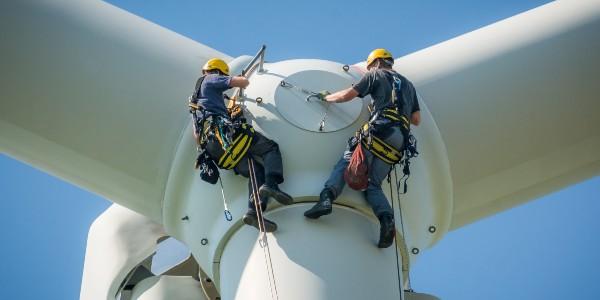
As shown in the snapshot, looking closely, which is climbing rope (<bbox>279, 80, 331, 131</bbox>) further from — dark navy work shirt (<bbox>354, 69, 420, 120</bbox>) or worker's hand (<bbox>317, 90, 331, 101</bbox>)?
dark navy work shirt (<bbox>354, 69, 420, 120</bbox>)

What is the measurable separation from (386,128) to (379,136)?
4.5 inches

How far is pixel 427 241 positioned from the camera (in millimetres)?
10867

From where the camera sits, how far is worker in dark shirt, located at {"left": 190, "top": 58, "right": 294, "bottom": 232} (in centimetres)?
974

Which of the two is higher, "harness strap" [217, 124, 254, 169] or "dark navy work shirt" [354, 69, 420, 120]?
"dark navy work shirt" [354, 69, 420, 120]

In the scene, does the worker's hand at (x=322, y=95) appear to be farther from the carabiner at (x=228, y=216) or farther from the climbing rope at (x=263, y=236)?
the carabiner at (x=228, y=216)

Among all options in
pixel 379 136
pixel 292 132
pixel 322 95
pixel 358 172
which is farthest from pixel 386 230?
pixel 322 95

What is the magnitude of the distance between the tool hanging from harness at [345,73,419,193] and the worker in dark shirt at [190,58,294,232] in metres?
0.78

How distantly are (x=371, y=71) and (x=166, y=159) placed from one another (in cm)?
255

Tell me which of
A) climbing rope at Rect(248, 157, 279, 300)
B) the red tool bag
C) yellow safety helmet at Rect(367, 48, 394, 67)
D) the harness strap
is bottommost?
climbing rope at Rect(248, 157, 279, 300)

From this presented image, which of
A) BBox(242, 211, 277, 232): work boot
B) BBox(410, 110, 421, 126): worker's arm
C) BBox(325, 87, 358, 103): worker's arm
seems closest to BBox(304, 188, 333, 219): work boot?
BBox(242, 211, 277, 232): work boot

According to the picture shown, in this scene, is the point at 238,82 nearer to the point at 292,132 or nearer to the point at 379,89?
the point at 292,132

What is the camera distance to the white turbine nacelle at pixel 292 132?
9789 mm

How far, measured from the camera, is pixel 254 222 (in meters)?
9.72

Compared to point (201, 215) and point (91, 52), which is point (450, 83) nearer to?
point (201, 215)
